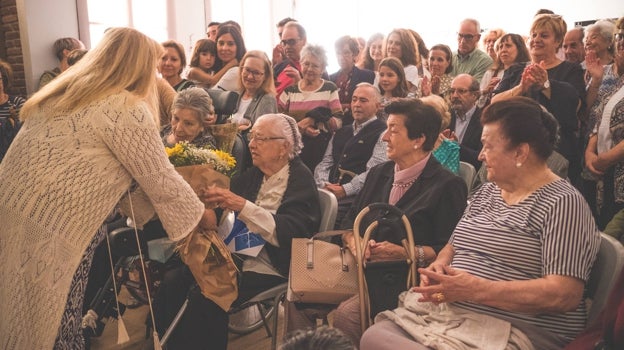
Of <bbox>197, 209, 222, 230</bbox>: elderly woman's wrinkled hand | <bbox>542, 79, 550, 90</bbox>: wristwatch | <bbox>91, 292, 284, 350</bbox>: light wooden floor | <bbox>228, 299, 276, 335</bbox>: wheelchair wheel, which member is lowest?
<bbox>91, 292, 284, 350</bbox>: light wooden floor

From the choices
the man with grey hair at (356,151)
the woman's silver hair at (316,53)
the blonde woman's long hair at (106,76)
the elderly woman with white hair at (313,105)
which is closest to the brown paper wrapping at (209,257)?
the blonde woman's long hair at (106,76)

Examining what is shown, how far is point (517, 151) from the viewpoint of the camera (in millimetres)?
1813

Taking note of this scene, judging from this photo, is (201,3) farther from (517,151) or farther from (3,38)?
(517,151)

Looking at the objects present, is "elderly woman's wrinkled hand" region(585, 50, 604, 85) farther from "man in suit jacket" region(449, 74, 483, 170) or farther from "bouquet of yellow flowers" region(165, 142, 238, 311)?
"bouquet of yellow flowers" region(165, 142, 238, 311)

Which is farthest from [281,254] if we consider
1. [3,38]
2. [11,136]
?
[3,38]

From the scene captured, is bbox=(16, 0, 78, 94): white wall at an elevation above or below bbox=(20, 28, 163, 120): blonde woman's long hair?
below

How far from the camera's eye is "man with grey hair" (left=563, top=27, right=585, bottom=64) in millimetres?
4117

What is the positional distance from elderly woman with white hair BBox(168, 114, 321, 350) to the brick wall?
4.65 metres

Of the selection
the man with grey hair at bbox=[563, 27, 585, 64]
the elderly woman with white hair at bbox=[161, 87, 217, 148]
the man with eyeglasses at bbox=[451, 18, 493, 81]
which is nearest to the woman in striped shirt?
the elderly woman with white hair at bbox=[161, 87, 217, 148]

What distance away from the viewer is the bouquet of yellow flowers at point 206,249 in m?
2.31

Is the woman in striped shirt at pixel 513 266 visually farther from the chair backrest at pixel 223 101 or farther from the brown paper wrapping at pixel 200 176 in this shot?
the chair backrest at pixel 223 101

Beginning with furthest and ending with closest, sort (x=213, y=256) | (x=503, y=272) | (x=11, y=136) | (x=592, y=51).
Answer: (x=11, y=136) < (x=592, y=51) < (x=213, y=256) < (x=503, y=272)

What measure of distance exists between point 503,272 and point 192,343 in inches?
54.5

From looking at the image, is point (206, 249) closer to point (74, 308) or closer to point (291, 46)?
point (74, 308)
